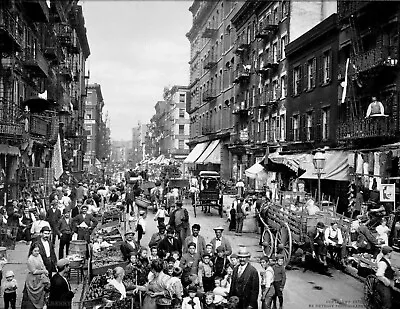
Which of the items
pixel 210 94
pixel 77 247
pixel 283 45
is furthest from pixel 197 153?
pixel 77 247

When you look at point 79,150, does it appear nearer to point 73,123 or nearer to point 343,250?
point 73,123

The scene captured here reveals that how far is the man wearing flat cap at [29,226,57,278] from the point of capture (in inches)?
410

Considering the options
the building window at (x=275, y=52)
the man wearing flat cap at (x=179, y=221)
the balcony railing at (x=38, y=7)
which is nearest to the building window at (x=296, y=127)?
the building window at (x=275, y=52)

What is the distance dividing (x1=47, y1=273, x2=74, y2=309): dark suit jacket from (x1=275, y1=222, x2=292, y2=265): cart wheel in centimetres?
736

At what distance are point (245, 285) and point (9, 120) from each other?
14470 mm

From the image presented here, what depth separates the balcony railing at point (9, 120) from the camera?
1827 centimetres

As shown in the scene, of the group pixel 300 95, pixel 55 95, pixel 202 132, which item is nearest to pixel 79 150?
pixel 202 132

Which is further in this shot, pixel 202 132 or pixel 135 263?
pixel 202 132

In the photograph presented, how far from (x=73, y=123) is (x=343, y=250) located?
133ft

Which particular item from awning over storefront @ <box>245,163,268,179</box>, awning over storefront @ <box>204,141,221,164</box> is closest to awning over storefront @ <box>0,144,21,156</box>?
awning over storefront @ <box>245,163,268,179</box>

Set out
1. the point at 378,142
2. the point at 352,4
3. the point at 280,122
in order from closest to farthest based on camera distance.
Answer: the point at 378,142 < the point at 352,4 < the point at 280,122

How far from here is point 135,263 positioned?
33.8 ft

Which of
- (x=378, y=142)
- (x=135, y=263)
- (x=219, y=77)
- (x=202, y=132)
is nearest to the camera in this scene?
(x=135, y=263)

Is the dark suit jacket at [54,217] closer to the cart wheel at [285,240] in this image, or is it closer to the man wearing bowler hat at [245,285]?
the cart wheel at [285,240]
